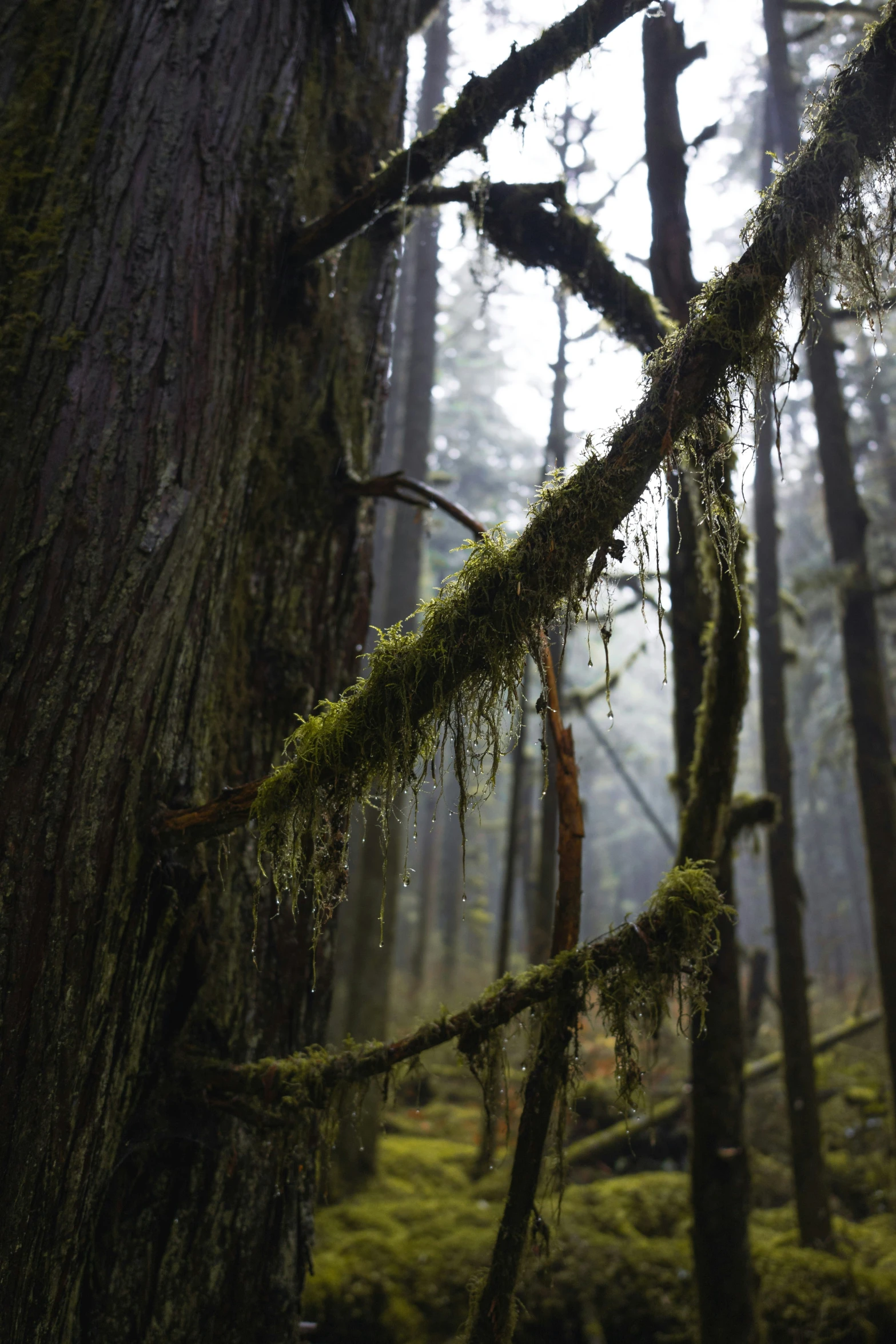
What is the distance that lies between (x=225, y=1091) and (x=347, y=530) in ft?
5.89

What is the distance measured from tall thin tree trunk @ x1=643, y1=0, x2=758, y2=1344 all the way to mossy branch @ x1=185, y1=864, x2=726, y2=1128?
1.82 m

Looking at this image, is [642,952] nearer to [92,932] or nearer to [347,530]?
[92,932]

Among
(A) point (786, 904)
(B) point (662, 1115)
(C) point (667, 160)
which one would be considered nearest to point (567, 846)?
(C) point (667, 160)

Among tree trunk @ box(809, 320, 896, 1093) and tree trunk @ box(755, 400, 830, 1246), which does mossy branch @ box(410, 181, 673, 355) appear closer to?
tree trunk @ box(755, 400, 830, 1246)

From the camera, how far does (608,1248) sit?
20.1ft

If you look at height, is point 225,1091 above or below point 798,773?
below

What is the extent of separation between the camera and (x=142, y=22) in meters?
2.32

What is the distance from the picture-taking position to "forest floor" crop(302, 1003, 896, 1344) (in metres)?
5.32

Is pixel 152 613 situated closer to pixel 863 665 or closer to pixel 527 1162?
pixel 527 1162

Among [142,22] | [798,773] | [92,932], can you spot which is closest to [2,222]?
[142,22]

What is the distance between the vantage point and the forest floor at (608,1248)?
209 inches

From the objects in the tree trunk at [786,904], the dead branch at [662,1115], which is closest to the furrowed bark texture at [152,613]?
the tree trunk at [786,904]

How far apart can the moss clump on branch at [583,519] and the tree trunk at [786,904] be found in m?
4.88

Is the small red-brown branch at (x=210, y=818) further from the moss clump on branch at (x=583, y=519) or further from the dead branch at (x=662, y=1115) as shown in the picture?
the dead branch at (x=662, y=1115)
